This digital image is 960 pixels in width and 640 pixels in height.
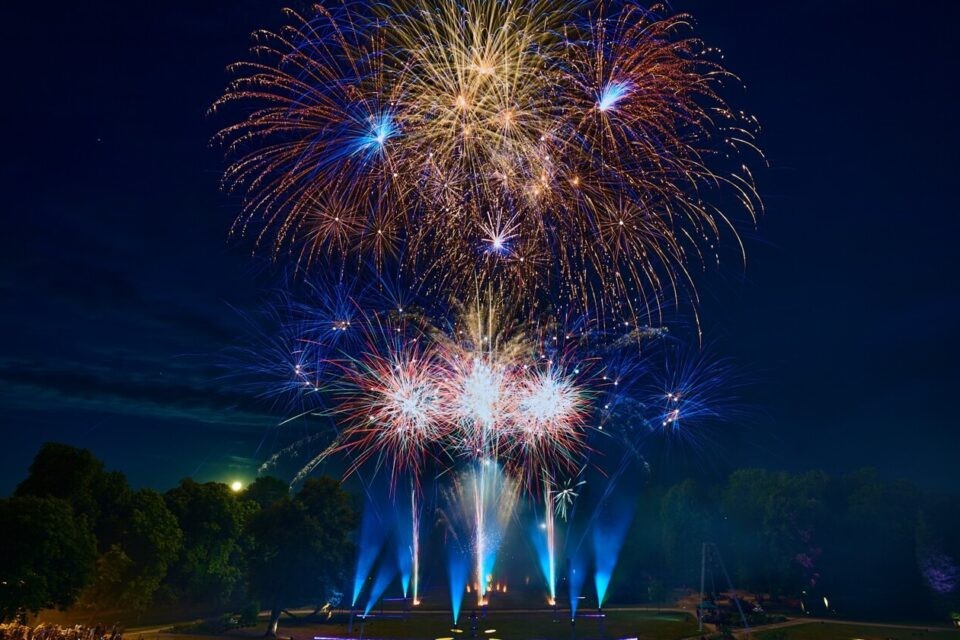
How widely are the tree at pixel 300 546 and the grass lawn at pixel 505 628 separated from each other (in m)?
2.65

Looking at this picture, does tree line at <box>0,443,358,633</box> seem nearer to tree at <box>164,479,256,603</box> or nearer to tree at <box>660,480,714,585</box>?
tree at <box>164,479,256,603</box>

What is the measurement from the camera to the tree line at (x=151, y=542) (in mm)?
31406

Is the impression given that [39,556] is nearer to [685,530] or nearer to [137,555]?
[137,555]

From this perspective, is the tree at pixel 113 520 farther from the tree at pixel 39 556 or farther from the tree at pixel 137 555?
the tree at pixel 39 556

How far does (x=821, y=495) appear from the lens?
189ft

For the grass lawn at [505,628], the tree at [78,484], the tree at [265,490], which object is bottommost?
the grass lawn at [505,628]

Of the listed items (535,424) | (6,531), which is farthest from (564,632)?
(6,531)

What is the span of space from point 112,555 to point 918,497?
2505 inches

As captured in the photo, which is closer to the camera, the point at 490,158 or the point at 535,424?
the point at 490,158

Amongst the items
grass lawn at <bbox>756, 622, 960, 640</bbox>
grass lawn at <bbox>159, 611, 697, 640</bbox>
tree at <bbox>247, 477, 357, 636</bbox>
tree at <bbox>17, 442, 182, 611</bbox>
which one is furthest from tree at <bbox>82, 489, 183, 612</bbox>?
grass lawn at <bbox>756, 622, 960, 640</bbox>

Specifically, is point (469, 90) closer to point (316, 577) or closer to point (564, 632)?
point (564, 632)

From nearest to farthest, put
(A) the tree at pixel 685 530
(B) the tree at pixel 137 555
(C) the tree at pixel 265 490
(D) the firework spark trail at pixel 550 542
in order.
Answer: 1. (B) the tree at pixel 137 555
2. (D) the firework spark trail at pixel 550 542
3. (A) the tree at pixel 685 530
4. (C) the tree at pixel 265 490

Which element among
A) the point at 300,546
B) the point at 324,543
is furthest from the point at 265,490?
the point at 300,546

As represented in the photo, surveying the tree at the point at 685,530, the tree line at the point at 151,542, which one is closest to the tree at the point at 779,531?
the tree at the point at 685,530
